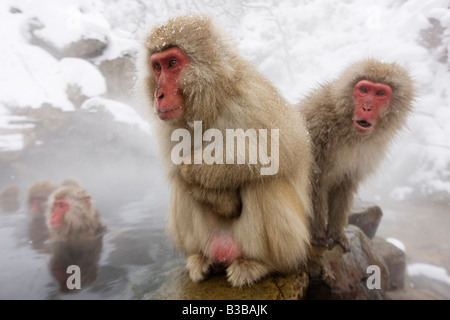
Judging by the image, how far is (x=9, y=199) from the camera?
284cm

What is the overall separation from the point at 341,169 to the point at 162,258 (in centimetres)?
194

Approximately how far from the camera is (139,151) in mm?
5434

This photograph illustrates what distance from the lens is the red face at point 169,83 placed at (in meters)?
1.12

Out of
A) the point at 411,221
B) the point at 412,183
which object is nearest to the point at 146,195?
the point at 411,221

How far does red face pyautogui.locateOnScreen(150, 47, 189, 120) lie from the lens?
3.67ft

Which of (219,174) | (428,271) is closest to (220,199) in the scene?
(219,174)

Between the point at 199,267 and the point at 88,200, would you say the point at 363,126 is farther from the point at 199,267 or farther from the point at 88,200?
the point at 88,200

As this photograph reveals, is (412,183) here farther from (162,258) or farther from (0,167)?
(0,167)

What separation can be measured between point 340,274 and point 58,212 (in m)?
2.56

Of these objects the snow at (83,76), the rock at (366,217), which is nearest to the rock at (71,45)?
the snow at (83,76)

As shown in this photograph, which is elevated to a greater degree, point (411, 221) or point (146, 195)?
point (146, 195)

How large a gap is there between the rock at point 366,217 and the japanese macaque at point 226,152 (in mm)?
1661

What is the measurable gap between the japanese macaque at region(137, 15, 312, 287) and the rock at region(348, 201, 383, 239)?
1.66 m

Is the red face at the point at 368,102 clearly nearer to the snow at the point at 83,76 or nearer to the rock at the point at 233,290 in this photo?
the rock at the point at 233,290
